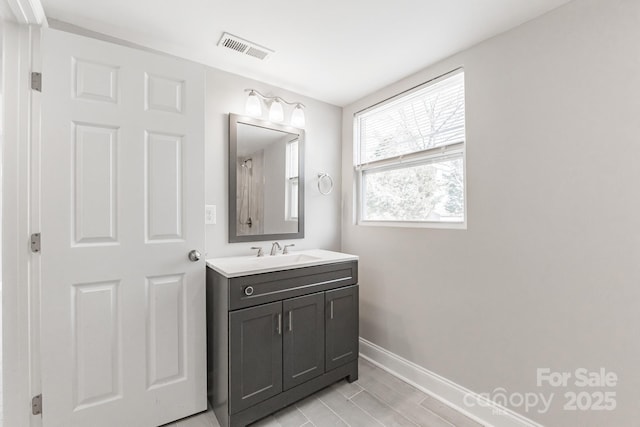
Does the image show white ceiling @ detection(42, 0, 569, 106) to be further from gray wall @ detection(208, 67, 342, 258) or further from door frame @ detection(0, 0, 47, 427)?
door frame @ detection(0, 0, 47, 427)

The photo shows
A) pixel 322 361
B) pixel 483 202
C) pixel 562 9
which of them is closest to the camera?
pixel 562 9

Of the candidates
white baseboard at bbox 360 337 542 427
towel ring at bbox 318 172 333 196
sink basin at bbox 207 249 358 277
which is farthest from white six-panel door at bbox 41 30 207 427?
white baseboard at bbox 360 337 542 427

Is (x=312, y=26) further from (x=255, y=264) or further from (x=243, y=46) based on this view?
(x=255, y=264)

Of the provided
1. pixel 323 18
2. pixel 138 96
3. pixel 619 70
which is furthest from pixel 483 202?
pixel 138 96

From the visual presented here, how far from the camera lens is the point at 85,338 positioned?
4.91 ft

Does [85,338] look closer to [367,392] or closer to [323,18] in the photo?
[367,392]

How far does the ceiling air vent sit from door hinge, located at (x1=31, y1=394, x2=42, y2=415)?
2.17 m

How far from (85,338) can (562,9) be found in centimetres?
297

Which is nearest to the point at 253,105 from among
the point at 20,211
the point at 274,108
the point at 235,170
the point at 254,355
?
the point at 274,108

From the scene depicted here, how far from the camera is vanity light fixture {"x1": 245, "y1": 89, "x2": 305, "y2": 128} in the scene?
2.25 m

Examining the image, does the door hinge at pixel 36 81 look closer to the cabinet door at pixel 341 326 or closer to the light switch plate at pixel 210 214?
the light switch plate at pixel 210 214

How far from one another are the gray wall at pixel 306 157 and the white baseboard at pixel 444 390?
1039mm

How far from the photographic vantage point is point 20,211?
1379 millimetres

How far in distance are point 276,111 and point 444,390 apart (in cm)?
238
